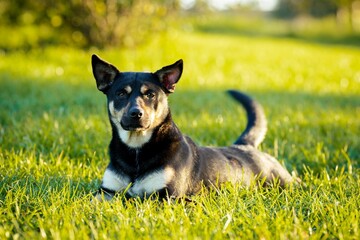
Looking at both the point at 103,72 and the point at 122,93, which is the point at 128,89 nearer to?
the point at 122,93

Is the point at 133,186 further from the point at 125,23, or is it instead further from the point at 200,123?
the point at 125,23

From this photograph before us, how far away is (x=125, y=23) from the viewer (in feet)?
40.2

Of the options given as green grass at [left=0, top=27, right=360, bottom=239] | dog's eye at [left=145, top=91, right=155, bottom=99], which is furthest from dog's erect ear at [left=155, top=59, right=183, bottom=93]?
green grass at [left=0, top=27, right=360, bottom=239]

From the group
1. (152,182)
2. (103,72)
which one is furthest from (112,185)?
(103,72)

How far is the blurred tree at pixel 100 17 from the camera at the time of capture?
11.9 metres

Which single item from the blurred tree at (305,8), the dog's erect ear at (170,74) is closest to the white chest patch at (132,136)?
the dog's erect ear at (170,74)

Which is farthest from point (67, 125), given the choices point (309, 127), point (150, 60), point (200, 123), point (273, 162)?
point (150, 60)

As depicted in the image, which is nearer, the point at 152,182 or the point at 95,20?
the point at 152,182

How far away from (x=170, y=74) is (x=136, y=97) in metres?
0.38

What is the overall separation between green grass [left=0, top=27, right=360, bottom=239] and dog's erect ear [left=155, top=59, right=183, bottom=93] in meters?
0.93

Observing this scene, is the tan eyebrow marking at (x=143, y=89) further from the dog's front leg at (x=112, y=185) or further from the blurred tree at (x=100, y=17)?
the blurred tree at (x=100, y=17)

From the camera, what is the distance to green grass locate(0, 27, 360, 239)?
3.02m

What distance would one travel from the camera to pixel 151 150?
3.76 metres

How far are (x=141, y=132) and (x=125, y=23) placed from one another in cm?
884
